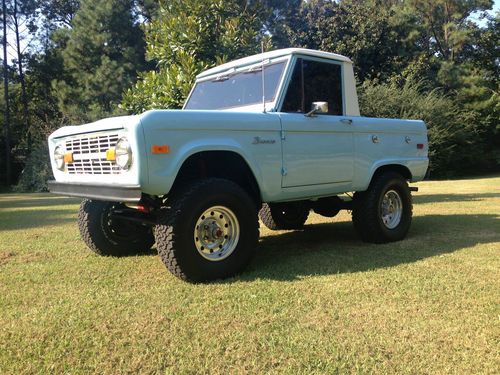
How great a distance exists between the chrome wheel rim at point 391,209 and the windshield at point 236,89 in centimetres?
209

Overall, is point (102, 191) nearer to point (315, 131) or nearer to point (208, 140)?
point (208, 140)

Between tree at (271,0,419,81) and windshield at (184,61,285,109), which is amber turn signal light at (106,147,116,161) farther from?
tree at (271,0,419,81)

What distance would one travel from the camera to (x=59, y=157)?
14.9 ft

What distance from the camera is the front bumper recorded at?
3541 millimetres

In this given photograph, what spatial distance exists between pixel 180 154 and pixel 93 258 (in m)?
2.05

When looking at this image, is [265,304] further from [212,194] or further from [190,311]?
[212,194]

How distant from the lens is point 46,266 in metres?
4.71

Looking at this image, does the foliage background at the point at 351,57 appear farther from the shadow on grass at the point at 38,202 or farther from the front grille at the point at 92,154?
the front grille at the point at 92,154

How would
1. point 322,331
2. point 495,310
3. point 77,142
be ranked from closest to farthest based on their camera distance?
1. point 322,331
2. point 495,310
3. point 77,142

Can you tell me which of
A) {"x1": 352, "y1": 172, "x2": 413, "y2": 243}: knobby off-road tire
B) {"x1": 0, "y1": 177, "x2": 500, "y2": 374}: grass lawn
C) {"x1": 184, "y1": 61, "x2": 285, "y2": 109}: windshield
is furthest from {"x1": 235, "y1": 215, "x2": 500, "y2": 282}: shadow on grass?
{"x1": 184, "y1": 61, "x2": 285, "y2": 109}: windshield

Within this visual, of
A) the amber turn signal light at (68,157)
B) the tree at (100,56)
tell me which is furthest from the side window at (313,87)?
the tree at (100,56)

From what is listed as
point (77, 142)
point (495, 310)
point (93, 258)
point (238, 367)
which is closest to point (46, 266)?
point (93, 258)

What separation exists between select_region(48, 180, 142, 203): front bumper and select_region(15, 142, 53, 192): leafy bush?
20.9m

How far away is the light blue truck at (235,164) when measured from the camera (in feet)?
12.2
